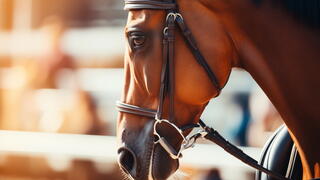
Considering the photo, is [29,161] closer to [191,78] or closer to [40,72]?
[40,72]

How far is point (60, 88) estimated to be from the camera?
18.0ft

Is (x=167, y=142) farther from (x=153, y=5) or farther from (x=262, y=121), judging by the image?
(x=262, y=121)

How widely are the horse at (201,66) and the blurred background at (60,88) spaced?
8.04ft

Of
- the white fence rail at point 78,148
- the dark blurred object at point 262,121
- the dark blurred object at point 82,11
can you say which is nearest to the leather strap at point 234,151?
the dark blurred object at point 262,121

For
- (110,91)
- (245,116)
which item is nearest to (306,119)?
(245,116)

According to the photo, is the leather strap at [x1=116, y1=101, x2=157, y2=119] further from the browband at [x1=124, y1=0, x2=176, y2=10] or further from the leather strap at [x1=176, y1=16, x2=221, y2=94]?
the browband at [x1=124, y1=0, x2=176, y2=10]

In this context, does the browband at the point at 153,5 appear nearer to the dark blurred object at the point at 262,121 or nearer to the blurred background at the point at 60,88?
the dark blurred object at the point at 262,121

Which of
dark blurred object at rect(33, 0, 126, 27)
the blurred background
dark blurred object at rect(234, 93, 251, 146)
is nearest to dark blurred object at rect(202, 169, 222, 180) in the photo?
the blurred background

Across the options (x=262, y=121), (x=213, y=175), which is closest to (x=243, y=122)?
(x=262, y=121)

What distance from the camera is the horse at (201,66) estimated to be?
2.11 m

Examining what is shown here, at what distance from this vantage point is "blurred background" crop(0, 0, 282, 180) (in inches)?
208

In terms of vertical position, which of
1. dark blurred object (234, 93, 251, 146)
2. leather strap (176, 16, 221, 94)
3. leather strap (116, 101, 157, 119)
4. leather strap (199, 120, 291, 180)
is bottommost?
dark blurred object (234, 93, 251, 146)

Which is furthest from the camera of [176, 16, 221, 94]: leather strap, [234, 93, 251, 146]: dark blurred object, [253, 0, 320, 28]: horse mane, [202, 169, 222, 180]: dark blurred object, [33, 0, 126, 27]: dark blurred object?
[33, 0, 126, 27]: dark blurred object

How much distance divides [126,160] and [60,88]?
10.7ft
